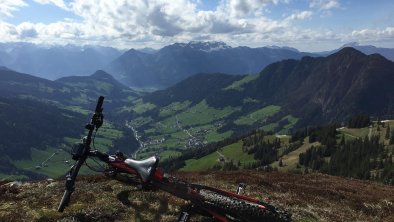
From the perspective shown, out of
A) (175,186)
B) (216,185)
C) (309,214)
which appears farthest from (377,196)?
(175,186)

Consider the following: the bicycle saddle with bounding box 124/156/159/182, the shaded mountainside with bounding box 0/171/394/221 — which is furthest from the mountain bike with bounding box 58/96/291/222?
the shaded mountainside with bounding box 0/171/394/221

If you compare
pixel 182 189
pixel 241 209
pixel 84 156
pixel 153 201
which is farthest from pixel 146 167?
pixel 153 201

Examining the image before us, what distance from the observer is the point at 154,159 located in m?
16.3

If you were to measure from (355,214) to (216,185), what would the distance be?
963cm

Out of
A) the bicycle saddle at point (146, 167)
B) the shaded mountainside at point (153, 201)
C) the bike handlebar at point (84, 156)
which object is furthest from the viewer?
the shaded mountainside at point (153, 201)

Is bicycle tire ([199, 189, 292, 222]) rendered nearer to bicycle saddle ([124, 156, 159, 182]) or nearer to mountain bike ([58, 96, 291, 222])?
mountain bike ([58, 96, 291, 222])

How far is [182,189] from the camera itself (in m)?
16.4

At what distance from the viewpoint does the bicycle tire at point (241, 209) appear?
15414mm

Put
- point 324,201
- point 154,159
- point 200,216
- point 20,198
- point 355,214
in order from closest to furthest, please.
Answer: point 154,159
point 200,216
point 20,198
point 355,214
point 324,201

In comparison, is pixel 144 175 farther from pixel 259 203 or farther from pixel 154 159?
pixel 259 203

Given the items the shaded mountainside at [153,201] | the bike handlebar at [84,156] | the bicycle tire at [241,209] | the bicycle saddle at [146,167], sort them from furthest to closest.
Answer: the shaded mountainside at [153,201] → the bicycle saddle at [146,167] → the bicycle tire at [241,209] → the bike handlebar at [84,156]

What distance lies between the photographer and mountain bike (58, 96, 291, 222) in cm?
1542

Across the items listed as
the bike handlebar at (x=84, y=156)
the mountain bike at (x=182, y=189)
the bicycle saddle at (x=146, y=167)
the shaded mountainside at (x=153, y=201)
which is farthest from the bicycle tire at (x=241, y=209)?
the bike handlebar at (x=84, y=156)

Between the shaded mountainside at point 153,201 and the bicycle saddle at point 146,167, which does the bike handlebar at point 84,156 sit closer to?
the bicycle saddle at point 146,167
